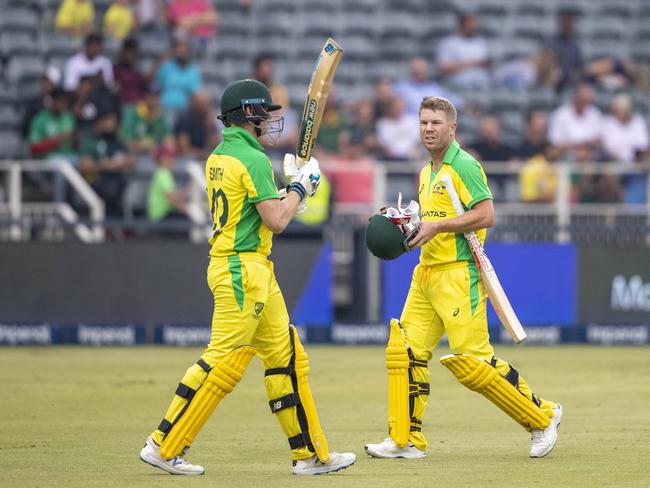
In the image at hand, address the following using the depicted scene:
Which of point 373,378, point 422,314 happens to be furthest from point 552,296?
point 422,314

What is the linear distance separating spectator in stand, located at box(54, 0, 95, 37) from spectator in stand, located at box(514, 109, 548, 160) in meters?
6.72

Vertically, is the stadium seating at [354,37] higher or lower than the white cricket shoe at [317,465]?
higher

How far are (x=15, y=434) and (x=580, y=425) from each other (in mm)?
4210

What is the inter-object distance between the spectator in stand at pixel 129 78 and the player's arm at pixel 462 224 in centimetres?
1116

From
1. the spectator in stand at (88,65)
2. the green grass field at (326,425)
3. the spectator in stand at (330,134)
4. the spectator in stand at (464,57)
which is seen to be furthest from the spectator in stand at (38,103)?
the spectator in stand at (464,57)

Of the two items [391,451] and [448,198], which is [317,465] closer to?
[391,451]

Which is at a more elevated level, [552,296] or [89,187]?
[89,187]

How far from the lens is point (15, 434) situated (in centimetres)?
945

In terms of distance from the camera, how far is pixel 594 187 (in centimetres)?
1784

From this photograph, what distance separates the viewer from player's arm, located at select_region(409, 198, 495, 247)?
26.7 feet

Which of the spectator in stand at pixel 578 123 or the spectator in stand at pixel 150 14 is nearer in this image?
the spectator in stand at pixel 578 123

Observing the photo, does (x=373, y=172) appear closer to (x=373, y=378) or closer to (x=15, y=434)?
(x=373, y=378)

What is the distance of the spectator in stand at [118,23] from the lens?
2009 centimetres

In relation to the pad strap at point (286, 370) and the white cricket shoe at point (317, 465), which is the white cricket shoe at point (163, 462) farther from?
the pad strap at point (286, 370)
